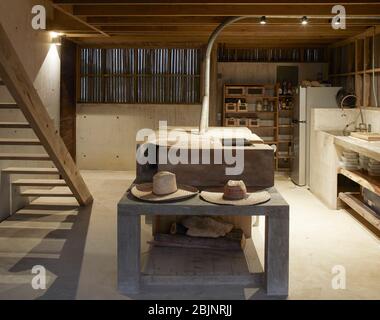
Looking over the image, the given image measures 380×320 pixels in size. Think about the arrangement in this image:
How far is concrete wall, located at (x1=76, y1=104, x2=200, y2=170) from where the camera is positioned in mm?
9617

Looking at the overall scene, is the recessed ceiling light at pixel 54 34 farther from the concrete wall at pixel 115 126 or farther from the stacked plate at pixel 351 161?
the stacked plate at pixel 351 161

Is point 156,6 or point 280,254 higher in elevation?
point 156,6

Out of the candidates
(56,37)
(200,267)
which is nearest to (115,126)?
(56,37)

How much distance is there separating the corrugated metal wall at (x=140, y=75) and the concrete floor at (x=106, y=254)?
10.6ft

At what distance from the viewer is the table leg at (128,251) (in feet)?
11.5

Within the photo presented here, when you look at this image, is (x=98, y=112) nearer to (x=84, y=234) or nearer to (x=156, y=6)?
(x=156, y=6)

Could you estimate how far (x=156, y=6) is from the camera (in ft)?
19.6

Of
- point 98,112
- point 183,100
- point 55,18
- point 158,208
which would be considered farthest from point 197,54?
point 158,208

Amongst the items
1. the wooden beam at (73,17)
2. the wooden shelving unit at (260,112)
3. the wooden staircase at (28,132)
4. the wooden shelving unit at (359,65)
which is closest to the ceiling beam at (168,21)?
the wooden beam at (73,17)

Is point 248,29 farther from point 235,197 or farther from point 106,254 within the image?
point 235,197

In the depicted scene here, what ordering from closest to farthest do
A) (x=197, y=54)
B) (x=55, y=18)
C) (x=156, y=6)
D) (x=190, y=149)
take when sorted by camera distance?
(x=190, y=149), (x=156, y=6), (x=55, y=18), (x=197, y=54)

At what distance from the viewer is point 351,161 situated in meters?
6.29

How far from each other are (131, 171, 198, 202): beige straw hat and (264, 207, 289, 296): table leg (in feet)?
2.03

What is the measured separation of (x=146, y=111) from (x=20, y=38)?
12.3 feet
